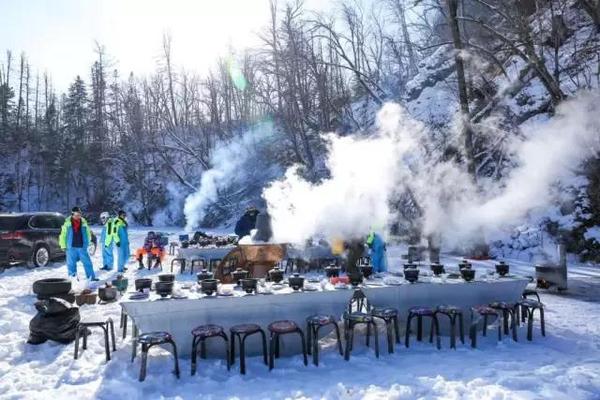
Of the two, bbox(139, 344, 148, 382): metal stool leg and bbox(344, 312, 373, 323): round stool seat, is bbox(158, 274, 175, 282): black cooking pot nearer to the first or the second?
bbox(139, 344, 148, 382): metal stool leg

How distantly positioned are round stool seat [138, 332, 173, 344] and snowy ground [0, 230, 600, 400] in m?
0.43

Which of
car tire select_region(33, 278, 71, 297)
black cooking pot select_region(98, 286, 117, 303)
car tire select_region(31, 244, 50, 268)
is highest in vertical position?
car tire select_region(31, 244, 50, 268)

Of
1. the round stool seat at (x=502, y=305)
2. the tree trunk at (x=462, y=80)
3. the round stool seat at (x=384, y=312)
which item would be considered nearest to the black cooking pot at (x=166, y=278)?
the round stool seat at (x=384, y=312)

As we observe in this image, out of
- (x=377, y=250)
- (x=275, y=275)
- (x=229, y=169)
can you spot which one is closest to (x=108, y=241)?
(x=377, y=250)

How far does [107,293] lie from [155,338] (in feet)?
12.9

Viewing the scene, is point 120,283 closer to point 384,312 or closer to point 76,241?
point 76,241

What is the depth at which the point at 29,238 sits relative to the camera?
13.6m

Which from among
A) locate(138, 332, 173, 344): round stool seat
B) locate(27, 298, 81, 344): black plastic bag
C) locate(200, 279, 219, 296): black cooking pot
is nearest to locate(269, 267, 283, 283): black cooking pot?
locate(200, 279, 219, 296): black cooking pot

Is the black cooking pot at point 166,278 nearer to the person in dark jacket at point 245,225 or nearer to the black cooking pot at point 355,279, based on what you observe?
the black cooking pot at point 355,279

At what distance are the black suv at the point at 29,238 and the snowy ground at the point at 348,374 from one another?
7.21 m

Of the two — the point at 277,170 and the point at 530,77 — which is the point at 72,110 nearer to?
the point at 277,170

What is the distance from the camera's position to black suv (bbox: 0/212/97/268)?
1300cm

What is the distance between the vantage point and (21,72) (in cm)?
5416

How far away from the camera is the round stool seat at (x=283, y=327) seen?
17.6ft
